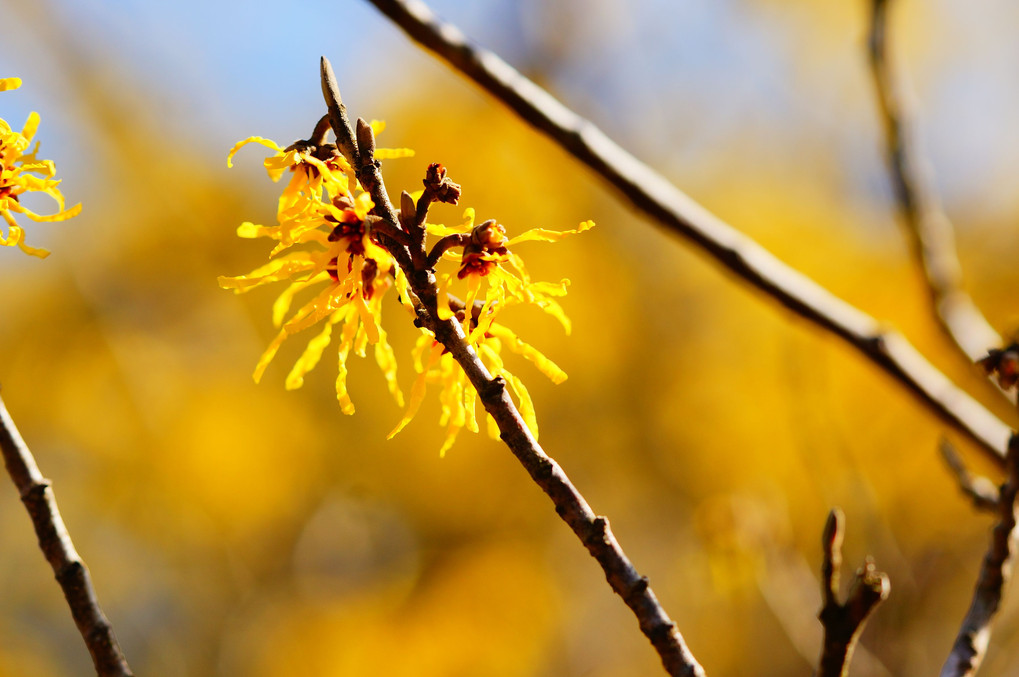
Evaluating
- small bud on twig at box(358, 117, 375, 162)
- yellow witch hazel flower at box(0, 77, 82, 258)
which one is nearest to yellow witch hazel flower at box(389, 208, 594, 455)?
small bud on twig at box(358, 117, 375, 162)

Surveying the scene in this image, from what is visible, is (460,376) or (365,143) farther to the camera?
(460,376)

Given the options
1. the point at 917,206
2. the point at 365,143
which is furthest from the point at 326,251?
the point at 917,206

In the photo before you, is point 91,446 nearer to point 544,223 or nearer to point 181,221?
point 181,221

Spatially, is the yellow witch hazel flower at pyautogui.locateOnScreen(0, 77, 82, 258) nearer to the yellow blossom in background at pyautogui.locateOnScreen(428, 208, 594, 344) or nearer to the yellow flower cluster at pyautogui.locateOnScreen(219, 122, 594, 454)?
the yellow flower cluster at pyautogui.locateOnScreen(219, 122, 594, 454)

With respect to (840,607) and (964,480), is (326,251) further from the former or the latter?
(964,480)

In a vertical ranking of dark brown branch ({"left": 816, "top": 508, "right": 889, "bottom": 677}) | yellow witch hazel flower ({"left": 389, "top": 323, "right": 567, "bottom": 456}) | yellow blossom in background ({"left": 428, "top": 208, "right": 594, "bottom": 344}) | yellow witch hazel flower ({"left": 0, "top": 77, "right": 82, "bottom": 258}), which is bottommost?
dark brown branch ({"left": 816, "top": 508, "right": 889, "bottom": 677})

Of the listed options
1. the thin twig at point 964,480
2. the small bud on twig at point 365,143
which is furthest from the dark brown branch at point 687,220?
the small bud on twig at point 365,143

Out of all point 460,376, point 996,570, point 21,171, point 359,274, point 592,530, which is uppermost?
point 21,171
